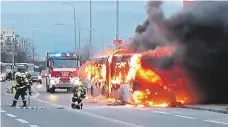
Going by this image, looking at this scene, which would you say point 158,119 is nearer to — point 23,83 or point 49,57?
point 23,83

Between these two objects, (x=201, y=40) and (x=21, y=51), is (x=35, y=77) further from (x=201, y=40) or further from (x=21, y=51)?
(x=201, y=40)

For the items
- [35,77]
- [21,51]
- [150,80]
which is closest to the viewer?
[150,80]

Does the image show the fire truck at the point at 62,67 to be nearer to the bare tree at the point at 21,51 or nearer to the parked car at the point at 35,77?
the parked car at the point at 35,77

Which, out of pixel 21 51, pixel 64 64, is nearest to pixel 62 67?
pixel 64 64

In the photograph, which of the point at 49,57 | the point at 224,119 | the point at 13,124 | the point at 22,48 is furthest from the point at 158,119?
the point at 22,48

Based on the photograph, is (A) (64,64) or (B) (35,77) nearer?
(A) (64,64)

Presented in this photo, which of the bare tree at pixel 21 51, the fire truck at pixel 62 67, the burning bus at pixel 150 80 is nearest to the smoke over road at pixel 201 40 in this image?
the burning bus at pixel 150 80

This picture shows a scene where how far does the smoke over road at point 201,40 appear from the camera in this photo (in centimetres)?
2848

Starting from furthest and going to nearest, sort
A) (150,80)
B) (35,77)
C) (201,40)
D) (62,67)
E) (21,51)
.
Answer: (21,51) → (35,77) → (62,67) → (201,40) → (150,80)

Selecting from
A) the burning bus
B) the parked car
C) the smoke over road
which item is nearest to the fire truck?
the burning bus

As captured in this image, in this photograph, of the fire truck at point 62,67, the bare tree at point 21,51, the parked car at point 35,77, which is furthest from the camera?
the bare tree at point 21,51

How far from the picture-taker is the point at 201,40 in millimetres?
28844

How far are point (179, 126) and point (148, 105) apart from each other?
1000 cm

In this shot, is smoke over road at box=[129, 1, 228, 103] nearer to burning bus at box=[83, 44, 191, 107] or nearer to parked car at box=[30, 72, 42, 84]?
burning bus at box=[83, 44, 191, 107]
